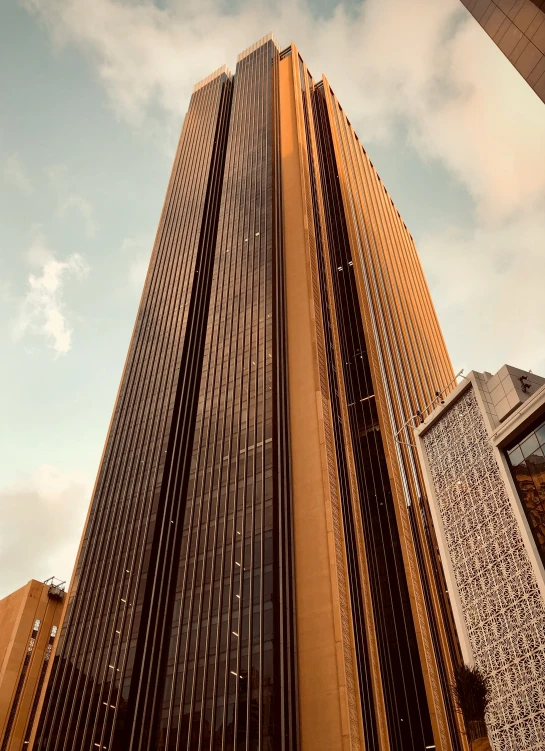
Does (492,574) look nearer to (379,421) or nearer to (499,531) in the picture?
(499,531)

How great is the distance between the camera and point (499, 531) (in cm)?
3619

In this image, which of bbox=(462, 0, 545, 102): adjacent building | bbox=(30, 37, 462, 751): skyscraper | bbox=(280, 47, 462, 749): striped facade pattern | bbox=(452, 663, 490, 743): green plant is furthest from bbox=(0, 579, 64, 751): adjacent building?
bbox=(462, 0, 545, 102): adjacent building

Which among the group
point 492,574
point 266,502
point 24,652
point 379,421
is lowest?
point 492,574

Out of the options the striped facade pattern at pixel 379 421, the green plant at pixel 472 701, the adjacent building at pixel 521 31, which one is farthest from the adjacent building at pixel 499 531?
the striped facade pattern at pixel 379 421

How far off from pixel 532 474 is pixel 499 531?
3802 mm

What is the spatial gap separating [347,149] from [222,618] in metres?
89.6

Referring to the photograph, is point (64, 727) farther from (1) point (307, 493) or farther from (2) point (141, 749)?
(1) point (307, 493)

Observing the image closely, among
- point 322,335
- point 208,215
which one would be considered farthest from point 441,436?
point 208,215

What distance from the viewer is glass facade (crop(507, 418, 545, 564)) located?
34.2 metres

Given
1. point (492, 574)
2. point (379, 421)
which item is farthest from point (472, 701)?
point (379, 421)

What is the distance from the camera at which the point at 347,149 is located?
116750mm

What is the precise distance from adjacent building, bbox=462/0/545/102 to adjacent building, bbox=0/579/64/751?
7769 centimetres

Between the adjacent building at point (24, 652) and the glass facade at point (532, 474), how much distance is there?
62727mm

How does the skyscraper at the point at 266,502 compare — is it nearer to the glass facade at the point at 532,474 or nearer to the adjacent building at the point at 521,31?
the glass facade at the point at 532,474
